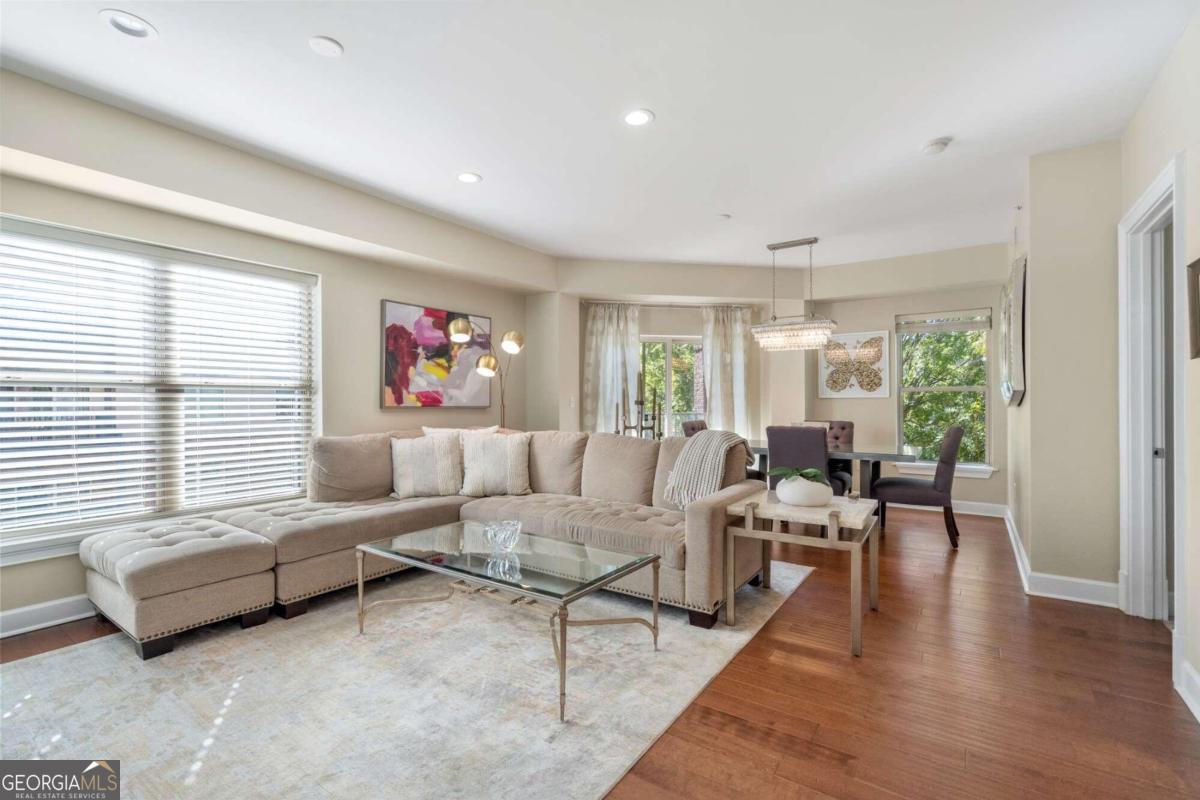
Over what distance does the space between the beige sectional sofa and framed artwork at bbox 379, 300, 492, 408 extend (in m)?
0.63

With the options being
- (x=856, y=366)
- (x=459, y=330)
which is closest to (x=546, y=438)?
(x=459, y=330)

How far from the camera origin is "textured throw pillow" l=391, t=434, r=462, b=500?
12.9ft

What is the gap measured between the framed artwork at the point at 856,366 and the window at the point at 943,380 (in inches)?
7.3

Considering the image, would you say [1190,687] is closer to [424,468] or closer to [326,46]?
[424,468]

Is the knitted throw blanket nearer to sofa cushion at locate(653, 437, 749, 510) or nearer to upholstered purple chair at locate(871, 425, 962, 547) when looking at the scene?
sofa cushion at locate(653, 437, 749, 510)

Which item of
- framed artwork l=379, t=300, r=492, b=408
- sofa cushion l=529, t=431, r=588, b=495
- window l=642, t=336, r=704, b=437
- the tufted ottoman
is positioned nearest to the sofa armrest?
sofa cushion l=529, t=431, r=588, b=495

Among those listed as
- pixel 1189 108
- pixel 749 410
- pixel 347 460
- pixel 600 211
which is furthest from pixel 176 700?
pixel 749 410

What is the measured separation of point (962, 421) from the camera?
5805 millimetres

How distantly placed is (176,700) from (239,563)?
2.36 ft

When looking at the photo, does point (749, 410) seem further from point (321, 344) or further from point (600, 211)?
point (321, 344)

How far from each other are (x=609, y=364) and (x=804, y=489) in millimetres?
3738

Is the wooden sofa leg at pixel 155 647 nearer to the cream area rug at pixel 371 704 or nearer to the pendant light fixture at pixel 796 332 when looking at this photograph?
the cream area rug at pixel 371 704

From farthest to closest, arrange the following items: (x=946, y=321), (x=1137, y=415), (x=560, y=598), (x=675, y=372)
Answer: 1. (x=675, y=372)
2. (x=946, y=321)
3. (x=1137, y=415)
4. (x=560, y=598)

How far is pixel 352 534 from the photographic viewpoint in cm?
324
